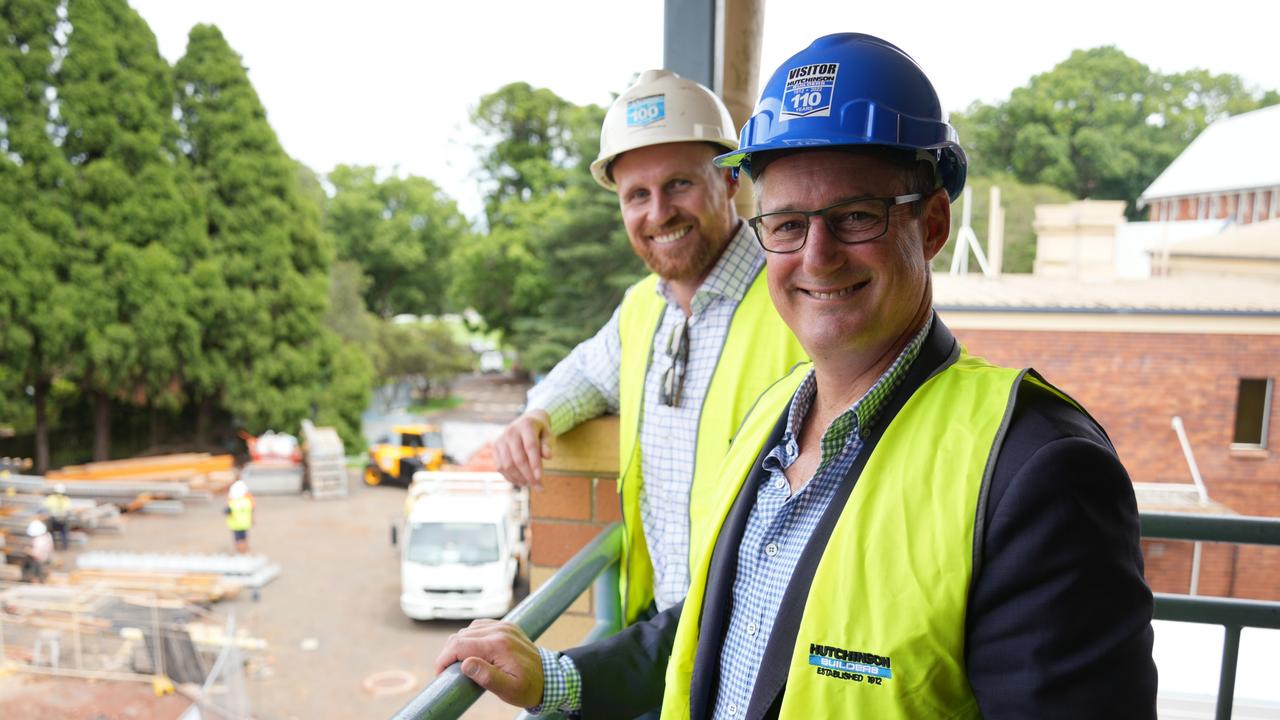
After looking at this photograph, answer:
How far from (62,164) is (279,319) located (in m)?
5.60

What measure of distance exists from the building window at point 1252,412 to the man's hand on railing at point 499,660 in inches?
410

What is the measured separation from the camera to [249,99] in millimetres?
21172

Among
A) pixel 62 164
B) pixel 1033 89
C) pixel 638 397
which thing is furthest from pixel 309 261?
pixel 638 397

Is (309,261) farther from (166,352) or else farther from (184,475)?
(184,475)

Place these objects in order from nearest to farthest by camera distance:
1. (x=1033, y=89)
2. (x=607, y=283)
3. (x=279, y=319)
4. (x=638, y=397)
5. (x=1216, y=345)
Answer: (x=638, y=397) → (x=1216, y=345) → (x=1033, y=89) → (x=279, y=319) → (x=607, y=283)

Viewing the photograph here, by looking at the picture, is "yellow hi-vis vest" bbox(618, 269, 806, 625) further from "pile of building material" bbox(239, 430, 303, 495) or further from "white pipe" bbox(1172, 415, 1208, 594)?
"pile of building material" bbox(239, 430, 303, 495)

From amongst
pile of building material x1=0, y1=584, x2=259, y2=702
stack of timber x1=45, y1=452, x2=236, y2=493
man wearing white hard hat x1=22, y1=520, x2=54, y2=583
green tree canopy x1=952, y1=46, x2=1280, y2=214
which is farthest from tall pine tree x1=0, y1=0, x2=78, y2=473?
green tree canopy x1=952, y1=46, x2=1280, y2=214

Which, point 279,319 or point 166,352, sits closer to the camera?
point 166,352

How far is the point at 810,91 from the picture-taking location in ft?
3.29

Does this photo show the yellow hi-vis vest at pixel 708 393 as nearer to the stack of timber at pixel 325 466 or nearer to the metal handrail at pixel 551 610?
the metal handrail at pixel 551 610

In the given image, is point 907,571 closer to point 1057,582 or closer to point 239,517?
point 1057,582

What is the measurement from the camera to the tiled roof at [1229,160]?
9.44m

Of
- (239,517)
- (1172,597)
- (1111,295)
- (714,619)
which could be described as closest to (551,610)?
(714,619)

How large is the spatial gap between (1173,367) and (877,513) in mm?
10798
